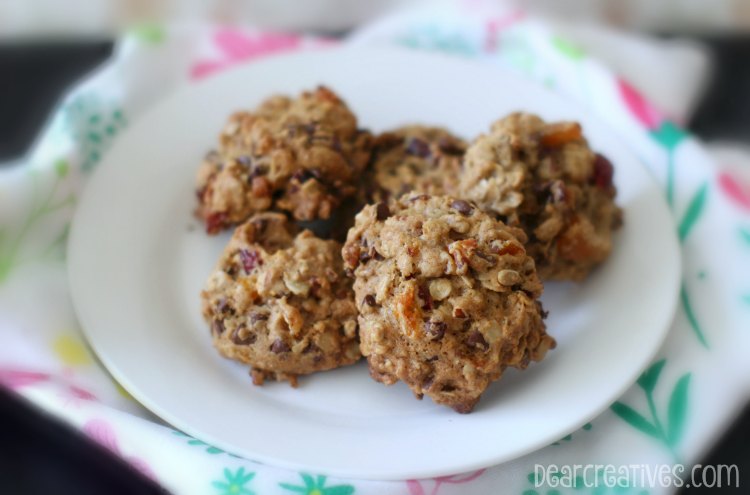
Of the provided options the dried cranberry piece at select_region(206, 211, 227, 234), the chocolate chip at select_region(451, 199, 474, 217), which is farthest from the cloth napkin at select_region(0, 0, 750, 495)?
the chocolate chip at select_region(451, 199, 474, 217)

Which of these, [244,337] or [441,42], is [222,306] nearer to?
[244,337]

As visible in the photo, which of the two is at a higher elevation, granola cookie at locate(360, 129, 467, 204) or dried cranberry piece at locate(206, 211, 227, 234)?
dried cranberry piece at locate(206, 211, 227, 234)

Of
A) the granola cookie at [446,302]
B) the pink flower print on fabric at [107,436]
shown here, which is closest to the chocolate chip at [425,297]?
the granola cookie at [446,302]

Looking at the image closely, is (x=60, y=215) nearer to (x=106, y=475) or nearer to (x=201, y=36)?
(x=106, y=475)

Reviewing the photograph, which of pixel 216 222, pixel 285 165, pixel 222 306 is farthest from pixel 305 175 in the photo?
pixel 222 306

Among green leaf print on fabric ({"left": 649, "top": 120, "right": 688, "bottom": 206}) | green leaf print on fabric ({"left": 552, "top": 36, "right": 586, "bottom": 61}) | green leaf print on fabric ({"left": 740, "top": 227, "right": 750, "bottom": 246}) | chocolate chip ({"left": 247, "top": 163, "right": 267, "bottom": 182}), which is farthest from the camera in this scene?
green leaf print on fabric ({"left": 552, "top": 36, "right": 586, "bottom": 61})

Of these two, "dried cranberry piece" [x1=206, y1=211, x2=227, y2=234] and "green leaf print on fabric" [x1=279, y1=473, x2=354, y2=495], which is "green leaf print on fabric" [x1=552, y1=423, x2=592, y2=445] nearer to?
"green leaf print on fabric" [x1=279, y1=473, x2=354, y2=495]

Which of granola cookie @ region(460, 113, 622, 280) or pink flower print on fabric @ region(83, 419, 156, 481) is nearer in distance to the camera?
pink flower print on fabric @ region(83, 419, 156, 481)

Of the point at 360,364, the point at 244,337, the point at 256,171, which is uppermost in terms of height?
the point at 256,171
